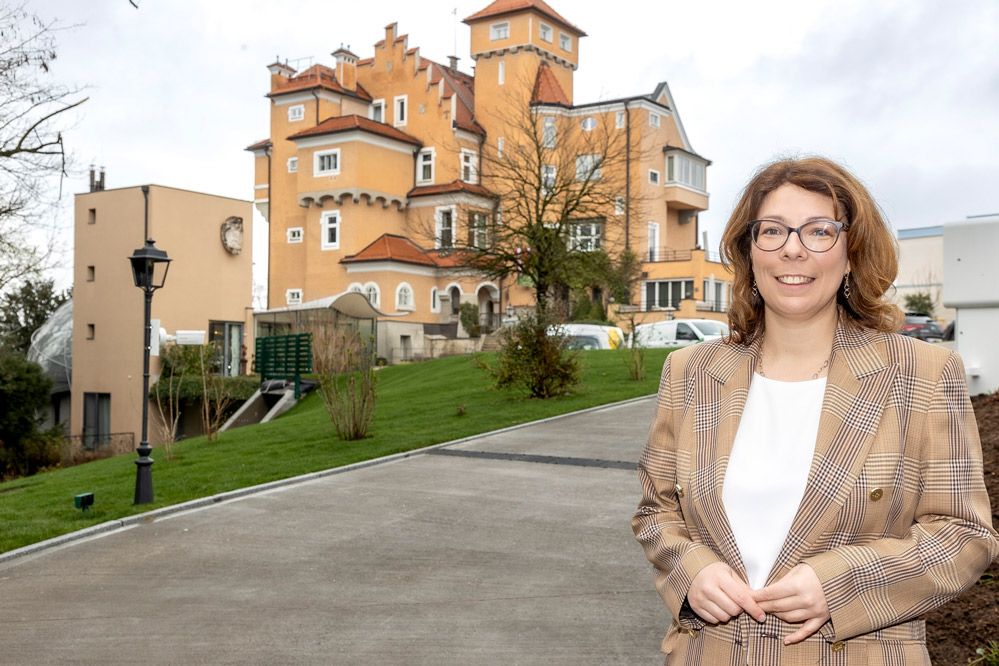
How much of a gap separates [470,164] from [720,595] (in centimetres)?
5041

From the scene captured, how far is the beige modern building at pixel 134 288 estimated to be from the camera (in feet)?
124

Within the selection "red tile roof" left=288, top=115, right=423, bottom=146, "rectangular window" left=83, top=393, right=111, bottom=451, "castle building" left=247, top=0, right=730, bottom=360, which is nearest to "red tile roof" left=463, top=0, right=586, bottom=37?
"castle building" left=247, top=0, right=730, bottom=360

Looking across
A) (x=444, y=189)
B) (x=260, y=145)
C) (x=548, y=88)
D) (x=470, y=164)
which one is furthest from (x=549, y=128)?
(x=260, y=145)

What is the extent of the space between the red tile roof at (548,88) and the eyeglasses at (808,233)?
50.5m

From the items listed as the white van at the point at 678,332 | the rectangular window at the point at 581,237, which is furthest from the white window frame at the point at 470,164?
the white van at the point at 678,332

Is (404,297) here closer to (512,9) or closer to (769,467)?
(512,9)

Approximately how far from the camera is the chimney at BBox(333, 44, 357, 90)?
5472cm

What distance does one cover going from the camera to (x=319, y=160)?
5134 cm

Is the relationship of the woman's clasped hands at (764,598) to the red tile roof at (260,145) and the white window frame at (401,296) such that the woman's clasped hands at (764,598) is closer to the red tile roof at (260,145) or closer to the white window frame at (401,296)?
the white window frame at (401,296)

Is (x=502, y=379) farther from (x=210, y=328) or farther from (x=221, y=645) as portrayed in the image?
(x=210, y=328)

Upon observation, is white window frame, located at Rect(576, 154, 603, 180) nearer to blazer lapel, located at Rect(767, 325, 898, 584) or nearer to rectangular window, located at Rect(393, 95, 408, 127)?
rectangular window, located at Rect(393, 95, 408, 127)

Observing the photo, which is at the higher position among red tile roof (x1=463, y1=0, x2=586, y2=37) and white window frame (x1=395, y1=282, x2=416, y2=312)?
red tile roof (x1=463, y1=0, x2=586, y2=37)

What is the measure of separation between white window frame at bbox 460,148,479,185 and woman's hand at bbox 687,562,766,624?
49.6 m

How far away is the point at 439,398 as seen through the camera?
22094 mm
